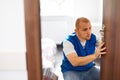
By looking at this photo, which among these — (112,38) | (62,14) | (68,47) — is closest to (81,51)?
(68,47)

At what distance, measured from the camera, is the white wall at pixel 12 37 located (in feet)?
3.96

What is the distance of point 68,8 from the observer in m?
4.10

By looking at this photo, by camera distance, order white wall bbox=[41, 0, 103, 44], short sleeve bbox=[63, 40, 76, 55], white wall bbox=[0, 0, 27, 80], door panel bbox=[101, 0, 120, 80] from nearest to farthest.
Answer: white wall bbox=[0, 0, 27, 80]
door panel bbox=[101, 0, 120, 80]
short sleeve bbox=[63, 40, 76, 55]
white wall bbox=[41, 0, 103, 44]

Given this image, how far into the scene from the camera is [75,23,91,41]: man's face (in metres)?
2.05

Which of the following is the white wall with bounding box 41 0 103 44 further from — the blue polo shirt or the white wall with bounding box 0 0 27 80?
the white wall with bounding box 0 0 27 80

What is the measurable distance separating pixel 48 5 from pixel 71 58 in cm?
250

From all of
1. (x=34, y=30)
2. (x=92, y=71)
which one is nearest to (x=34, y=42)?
(x=34, y=30)

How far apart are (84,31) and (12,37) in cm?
99

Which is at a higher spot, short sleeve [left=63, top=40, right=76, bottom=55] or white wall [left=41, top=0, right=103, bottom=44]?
white wall [left=41, top=0, right=103, bottom=44]

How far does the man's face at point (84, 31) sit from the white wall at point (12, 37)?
36.8 inches

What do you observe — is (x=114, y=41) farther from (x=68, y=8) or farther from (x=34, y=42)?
(x=68, y=8)

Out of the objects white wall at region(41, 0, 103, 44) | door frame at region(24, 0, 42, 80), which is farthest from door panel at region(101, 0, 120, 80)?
white wall at region(41, 0, 103, 44)

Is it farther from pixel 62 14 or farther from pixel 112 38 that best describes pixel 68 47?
pixel 62 14

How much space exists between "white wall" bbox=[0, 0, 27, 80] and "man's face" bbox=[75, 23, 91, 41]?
3.07 ft
